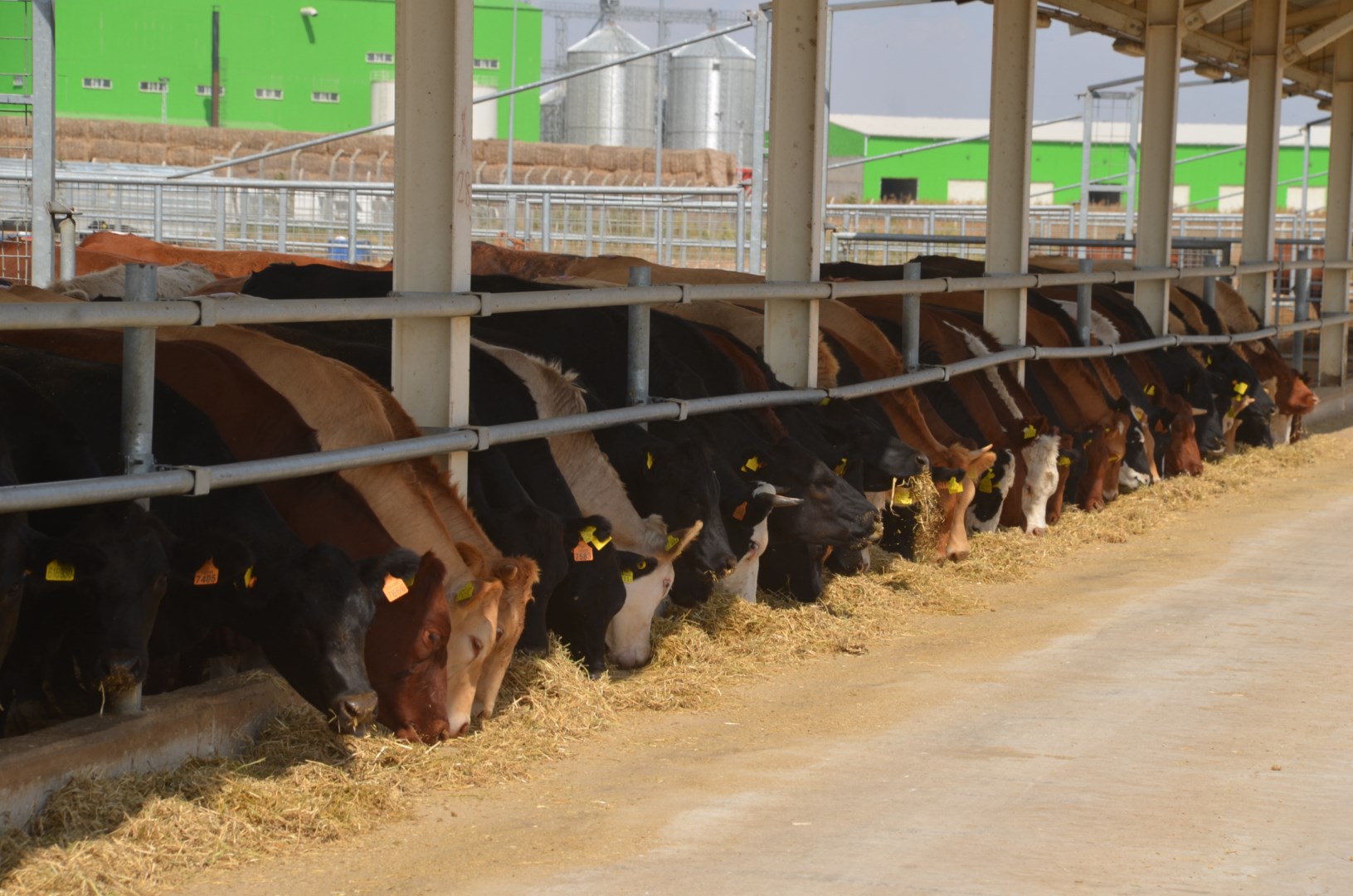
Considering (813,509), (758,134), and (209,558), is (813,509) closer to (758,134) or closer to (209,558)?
(209,558)

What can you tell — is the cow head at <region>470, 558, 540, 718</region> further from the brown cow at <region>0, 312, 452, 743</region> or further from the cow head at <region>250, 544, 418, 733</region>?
the cow head at <region>250, 544, 418, 733</region>

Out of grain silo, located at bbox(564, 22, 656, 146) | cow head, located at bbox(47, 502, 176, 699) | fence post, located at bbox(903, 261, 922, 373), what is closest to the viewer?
cow head, located at bbox(47, 502, 176, 699)

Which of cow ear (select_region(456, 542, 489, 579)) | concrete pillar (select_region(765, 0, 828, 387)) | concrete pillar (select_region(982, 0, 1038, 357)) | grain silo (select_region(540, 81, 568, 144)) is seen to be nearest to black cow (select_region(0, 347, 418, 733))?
cow ear (select_region(456, 542, 489, 579))

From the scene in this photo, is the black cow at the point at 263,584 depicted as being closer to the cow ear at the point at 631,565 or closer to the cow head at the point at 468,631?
the cow head at the point at 468,631

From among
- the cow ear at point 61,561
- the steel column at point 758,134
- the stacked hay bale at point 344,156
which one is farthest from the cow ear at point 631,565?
the stacked hay bale at point 344,156

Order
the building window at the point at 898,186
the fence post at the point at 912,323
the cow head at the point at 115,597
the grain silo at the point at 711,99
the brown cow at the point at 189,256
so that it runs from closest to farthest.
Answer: the cow head at the point at 115,597, the fence post at the point at 912,323, the brown cow at the point at 189,256, the grain silo at the point at 711,99, the building window at the point at 898,186

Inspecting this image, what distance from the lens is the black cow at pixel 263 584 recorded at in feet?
15.8

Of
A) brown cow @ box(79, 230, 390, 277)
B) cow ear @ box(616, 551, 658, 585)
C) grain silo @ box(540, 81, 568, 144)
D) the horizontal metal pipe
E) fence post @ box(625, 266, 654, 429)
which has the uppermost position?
grain silo @ box(540, 81, 568, 144)

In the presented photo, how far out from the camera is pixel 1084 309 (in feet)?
37.9

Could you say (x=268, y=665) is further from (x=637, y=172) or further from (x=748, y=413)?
(x=637, y=172)

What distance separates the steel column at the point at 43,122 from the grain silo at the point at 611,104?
45.5 m

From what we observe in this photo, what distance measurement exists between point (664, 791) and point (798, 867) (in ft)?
2.48

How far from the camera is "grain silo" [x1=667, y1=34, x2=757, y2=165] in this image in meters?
52.0

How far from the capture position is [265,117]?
45688 millimetres
